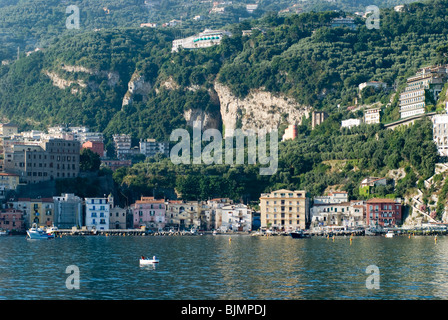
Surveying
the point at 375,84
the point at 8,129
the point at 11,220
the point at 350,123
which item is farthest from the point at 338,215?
the point at 8,129

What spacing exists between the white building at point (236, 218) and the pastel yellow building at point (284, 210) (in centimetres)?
381

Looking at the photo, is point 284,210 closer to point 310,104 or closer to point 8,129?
point 310,104

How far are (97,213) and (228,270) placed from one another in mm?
62710

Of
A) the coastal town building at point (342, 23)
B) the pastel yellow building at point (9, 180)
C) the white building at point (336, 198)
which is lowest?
the white building at point (336, 198)

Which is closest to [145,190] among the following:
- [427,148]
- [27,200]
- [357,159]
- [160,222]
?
[160,222]

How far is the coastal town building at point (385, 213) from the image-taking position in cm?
12438

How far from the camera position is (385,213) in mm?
124688

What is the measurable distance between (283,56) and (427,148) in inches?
2555

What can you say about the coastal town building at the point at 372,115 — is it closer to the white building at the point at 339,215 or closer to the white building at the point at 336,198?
the white building at the point at 336,198

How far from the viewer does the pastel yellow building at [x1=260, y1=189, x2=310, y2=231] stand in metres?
127

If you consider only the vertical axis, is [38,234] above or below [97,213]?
below

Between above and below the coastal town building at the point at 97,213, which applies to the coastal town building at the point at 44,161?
above

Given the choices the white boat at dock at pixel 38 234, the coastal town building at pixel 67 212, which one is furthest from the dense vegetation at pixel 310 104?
the white boat at dock at pixel 38 234
